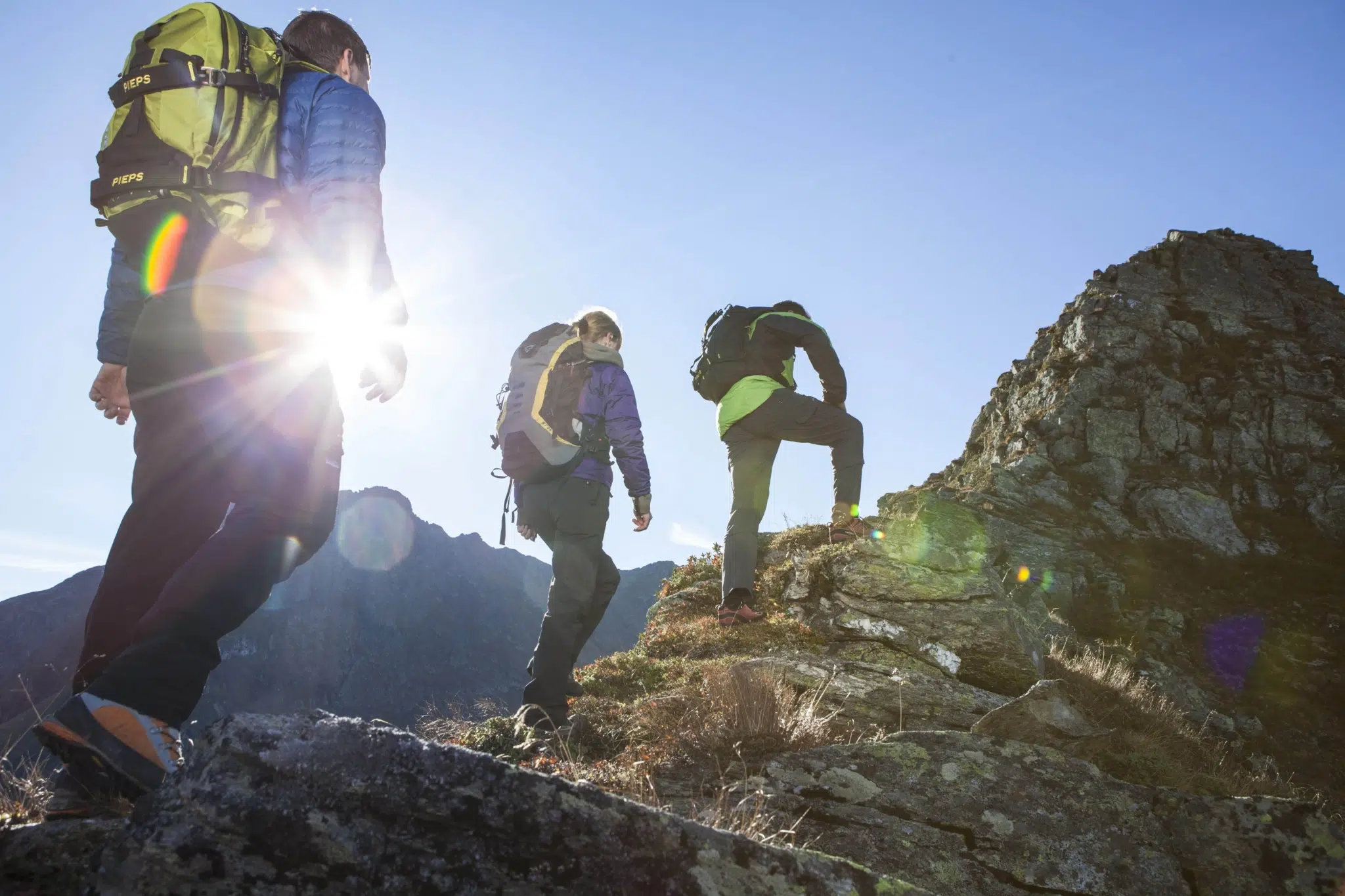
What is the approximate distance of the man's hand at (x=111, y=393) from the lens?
3.14m

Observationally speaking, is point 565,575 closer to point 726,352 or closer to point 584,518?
point 584,518

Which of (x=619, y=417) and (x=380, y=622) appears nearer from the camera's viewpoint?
(x=619, y=417)

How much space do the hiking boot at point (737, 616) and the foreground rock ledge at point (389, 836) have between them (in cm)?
559

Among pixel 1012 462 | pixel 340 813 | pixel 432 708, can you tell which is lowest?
pixel 432 708

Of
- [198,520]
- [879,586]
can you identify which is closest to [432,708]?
[198,520]

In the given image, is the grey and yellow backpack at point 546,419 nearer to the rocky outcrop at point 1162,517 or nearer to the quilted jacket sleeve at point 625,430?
the quilted jacket sleeve at point 625,430

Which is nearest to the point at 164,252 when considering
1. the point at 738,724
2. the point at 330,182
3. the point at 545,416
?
the point at 330,182

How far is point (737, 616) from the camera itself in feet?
23.3

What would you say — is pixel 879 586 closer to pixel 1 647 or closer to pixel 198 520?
pixel 198 520

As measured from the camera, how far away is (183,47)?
2.68 metres

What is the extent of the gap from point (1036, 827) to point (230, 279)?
4.11 m

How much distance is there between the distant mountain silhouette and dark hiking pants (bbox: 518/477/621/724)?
93054mm

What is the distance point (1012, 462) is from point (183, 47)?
2785 centimetres

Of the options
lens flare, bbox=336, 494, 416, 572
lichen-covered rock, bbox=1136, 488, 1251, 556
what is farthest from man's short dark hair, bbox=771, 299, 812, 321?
lens flare, bbox=336, 494, 416, 572
